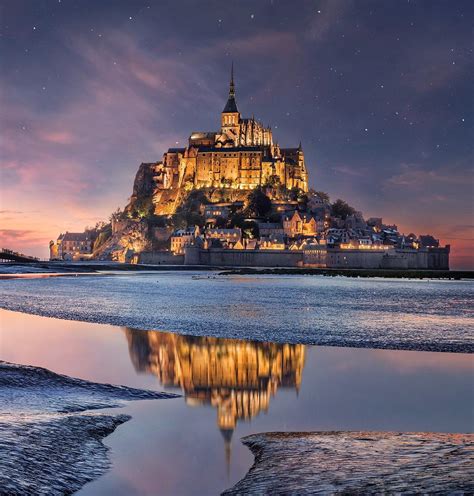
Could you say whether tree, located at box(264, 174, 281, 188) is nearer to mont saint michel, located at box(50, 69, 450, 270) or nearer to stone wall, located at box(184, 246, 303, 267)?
mont saint michel, located at box(50, 69, 450, 270)

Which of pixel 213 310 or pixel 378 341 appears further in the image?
pixel 213 310

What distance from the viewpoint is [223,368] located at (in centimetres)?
1007

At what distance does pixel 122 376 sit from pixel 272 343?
471 centimetres

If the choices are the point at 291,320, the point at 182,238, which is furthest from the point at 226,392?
the point at 182,238

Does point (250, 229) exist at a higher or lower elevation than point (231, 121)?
lower

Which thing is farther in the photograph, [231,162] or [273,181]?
[231,162]

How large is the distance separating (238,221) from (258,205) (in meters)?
6.30

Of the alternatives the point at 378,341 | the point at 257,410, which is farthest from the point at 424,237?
the point at 257,410

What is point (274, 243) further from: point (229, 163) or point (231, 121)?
point (231, 121)

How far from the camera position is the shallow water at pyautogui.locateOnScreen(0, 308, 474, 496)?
5.44 metres

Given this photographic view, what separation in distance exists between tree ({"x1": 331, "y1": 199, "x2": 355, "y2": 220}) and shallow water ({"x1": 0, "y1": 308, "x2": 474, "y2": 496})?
108029 millimetres

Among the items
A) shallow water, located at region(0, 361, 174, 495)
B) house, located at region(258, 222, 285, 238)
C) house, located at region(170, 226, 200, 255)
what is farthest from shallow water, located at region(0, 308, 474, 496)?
house, located at region(258, 222, 285, 238)

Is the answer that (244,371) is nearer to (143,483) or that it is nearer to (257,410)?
(257,410)

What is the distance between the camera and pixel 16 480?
15.3 feet
